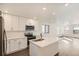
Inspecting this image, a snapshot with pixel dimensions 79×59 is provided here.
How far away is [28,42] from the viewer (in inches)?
76.8

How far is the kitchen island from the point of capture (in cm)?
186

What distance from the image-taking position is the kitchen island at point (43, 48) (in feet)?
6.11

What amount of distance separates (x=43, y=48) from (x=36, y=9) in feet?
2.67

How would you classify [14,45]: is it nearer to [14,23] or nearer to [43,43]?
[14,23]

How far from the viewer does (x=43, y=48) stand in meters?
1.94

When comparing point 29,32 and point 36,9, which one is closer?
point 36,9

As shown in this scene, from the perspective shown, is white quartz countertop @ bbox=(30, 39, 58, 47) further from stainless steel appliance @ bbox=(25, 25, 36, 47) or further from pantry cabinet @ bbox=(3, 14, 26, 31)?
pantry cabinet @ bbox=(3, 14, 26, 31)

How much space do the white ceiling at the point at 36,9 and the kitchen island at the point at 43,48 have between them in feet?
1.83

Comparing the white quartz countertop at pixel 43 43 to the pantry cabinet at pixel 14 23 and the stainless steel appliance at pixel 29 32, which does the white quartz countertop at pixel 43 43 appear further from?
the pantry cabinet at pixel 14 23

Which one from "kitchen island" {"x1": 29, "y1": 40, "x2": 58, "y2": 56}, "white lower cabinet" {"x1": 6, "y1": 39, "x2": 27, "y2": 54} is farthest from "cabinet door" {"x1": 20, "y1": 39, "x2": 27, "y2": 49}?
"kitchen island" {"x1": 29, "y1": 40, "x2": 58, "y2": 56}

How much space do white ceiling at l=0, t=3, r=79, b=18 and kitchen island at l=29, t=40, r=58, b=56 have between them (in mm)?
559

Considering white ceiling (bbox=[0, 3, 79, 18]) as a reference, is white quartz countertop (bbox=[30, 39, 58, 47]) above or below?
below

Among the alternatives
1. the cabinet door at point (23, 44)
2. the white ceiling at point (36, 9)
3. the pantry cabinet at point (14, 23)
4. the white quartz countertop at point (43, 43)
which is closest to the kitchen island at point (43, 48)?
the white quartz countertop at point (43, 43)

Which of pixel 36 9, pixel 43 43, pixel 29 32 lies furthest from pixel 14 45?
pixel 36 9
